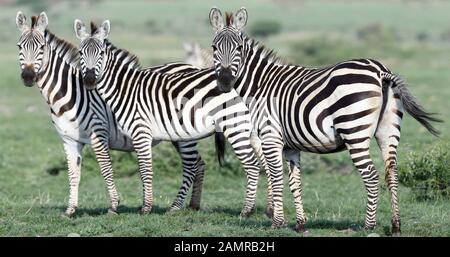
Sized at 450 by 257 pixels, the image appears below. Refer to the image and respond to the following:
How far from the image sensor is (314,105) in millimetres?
8680

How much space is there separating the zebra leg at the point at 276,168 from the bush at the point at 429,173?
3.58 m

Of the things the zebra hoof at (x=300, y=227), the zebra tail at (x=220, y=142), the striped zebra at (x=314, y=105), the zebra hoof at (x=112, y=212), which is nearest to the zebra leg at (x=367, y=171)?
the striped zebra at (x=314, y=105)

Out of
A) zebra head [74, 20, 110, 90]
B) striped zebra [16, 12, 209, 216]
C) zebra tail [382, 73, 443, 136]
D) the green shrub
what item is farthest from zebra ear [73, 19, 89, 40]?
Answer: the green shrub

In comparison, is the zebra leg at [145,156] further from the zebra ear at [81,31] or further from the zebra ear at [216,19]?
the zebra ear at [216,19]

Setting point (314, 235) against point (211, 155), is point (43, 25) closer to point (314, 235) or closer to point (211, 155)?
point (314, 235)

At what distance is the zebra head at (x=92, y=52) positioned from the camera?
987 centimetres

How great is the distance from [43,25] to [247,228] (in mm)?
3811

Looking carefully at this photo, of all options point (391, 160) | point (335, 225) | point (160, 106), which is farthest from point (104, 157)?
point (391, 160)

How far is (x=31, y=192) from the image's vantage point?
14.0 m

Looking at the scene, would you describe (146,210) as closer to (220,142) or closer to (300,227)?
(220,142)

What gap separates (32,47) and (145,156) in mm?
2013
